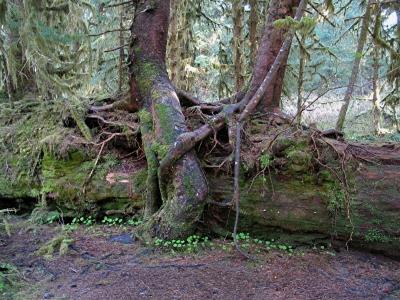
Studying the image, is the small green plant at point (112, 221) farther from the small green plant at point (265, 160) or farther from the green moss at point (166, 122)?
the small green plant at point (265, 160)

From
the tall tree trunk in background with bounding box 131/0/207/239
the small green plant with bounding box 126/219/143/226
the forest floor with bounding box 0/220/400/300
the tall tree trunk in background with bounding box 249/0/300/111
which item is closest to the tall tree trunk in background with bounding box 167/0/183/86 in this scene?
the tall tree trunk in background with bounding box 131/0/207/239

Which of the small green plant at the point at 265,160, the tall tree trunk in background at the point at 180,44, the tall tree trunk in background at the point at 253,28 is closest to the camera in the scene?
the small green plant at the point at 265,160

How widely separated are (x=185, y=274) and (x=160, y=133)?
2408 mm

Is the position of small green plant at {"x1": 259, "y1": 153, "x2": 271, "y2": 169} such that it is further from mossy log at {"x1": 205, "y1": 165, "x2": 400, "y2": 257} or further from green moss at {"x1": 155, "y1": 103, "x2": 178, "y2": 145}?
green moss at {"x1": 155, "y1": 103, "x2": 178, "y2": 145}

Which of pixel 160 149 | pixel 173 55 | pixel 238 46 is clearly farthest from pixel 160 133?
pixel 173 55

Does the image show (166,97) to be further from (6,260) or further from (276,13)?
(6,260)

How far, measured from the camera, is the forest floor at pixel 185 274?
4.08 metres

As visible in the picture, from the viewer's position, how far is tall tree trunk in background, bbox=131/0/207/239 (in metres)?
5.36

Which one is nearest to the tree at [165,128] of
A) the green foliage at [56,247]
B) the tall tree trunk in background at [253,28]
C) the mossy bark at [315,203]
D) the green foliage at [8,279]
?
the mossy bark at [315,203]

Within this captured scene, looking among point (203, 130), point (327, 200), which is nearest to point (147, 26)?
point (203, 130)

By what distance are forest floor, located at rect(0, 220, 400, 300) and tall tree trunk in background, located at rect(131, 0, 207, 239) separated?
0.49 m

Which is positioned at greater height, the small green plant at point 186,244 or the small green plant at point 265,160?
the small green plant at point 265,160

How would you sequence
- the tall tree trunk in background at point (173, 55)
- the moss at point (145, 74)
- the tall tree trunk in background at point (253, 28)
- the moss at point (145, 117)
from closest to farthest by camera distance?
1. the moss at point (145, 117)
2. the moss at point (145, 74)
3. the tall tree trunk in background at point (253, 28)
4. the tall tree trunk in background at point (173, 55)

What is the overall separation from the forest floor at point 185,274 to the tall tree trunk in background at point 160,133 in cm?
49
